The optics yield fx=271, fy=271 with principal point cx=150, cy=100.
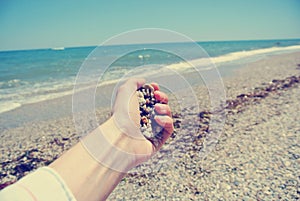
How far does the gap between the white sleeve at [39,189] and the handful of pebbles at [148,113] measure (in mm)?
860

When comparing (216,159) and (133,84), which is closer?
(133,84)

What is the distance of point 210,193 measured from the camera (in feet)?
12.8

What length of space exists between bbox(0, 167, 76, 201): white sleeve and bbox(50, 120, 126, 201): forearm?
0.17 metres

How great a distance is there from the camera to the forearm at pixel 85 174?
1391mm

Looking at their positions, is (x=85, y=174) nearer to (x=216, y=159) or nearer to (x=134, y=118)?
(x=134, y=118)

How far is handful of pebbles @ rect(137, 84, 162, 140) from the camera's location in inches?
78.2

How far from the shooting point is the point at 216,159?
15.9 feet

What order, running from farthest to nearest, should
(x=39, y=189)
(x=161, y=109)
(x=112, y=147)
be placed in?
(x=161, y=109)
(x=112, y=147)
(x=39, y=189)

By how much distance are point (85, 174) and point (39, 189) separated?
40 cm

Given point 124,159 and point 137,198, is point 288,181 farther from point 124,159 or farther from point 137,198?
point 124,159

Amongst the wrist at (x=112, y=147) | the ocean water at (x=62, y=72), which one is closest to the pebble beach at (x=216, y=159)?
the wrist at (x=112, y=147)

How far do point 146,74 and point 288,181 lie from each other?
2.89 m

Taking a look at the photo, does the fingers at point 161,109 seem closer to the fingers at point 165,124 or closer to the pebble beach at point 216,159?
the fingers at point 165,124

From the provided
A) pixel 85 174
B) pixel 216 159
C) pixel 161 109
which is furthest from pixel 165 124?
pixel 216 159
